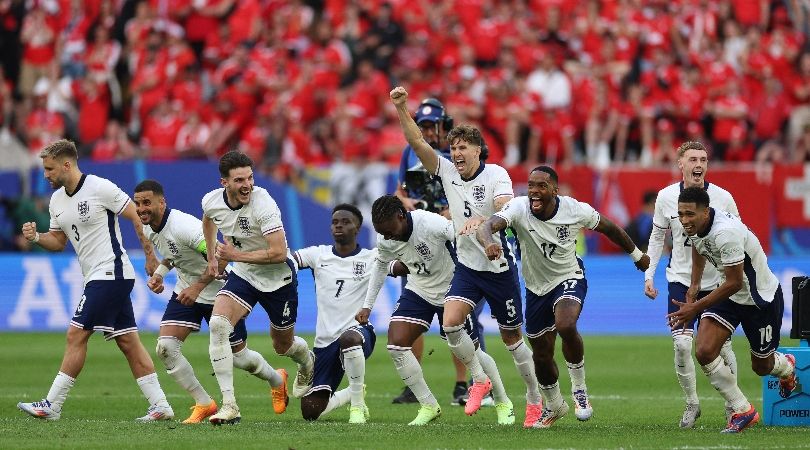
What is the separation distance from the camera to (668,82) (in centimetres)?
2602

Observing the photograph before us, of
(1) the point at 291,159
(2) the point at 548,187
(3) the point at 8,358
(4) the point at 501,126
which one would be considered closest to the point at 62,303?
(3) the point at 8,358

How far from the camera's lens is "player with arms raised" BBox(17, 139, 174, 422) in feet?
41.4

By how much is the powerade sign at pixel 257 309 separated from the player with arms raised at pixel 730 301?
9.43m

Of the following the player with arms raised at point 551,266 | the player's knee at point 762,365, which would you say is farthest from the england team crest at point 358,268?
the player's knee at point 762,365

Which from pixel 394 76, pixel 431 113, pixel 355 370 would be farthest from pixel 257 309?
pixel 355 370

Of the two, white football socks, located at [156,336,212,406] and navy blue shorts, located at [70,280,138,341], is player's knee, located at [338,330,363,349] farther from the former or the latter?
navy blue shorts, located at [70,280,138,341]

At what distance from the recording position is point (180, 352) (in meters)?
13.0

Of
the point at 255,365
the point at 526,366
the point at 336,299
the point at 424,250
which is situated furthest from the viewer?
the point at 336,299

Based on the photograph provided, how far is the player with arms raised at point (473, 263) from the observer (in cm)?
1230

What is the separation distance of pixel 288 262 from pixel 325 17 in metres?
15.6

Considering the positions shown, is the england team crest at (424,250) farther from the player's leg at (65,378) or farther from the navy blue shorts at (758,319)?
the player's leg at (65,378)

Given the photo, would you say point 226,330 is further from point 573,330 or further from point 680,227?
point 680,227

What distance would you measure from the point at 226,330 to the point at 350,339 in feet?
4.04

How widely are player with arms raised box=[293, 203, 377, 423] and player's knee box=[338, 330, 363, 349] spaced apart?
12 centimetres
